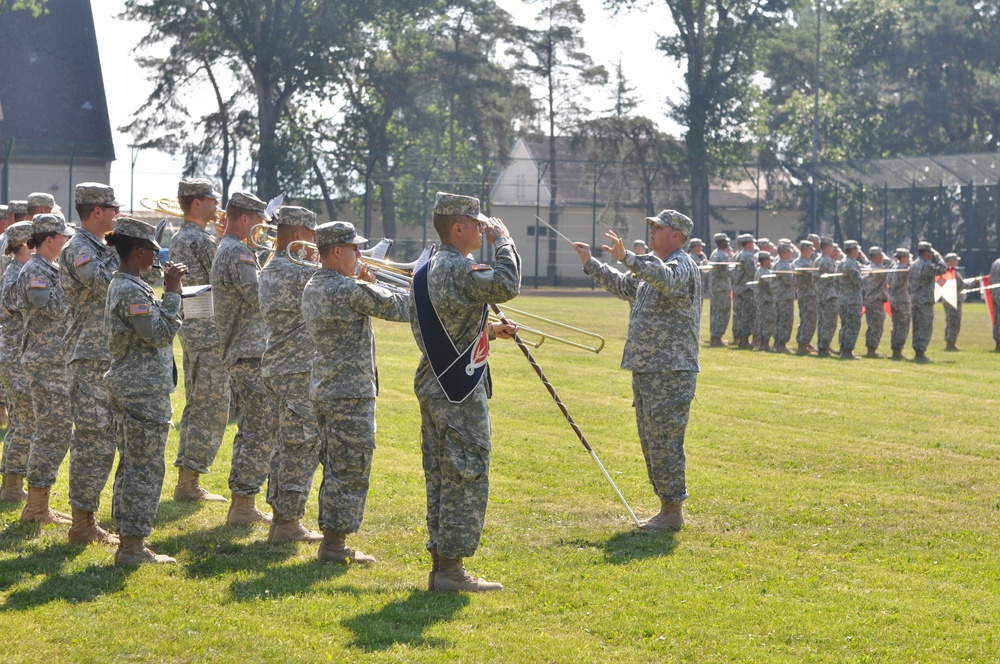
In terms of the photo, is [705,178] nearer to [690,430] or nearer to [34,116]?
[34,116]

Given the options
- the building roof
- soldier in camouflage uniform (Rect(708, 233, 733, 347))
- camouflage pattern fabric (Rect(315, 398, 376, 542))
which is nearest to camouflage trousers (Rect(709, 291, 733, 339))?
soldier in camouflage uniform (Rect(708, 233, 733, 347))

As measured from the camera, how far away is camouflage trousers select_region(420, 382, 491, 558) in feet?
22.7

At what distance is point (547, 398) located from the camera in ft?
52.0

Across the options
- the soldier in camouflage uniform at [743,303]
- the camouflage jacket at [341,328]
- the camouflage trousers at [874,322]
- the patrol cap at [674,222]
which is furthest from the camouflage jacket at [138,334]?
the soldier in camouflage uniform at [743,303]

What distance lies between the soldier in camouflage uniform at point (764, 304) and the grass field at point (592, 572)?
12.0 m

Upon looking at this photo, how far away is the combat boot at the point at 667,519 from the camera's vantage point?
29.3 feet

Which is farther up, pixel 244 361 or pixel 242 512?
pixel 244 361

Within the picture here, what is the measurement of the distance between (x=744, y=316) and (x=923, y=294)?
138 inches

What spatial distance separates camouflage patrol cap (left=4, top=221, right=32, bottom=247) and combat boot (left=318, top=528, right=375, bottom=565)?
3.47 metres

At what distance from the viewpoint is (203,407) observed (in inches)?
373

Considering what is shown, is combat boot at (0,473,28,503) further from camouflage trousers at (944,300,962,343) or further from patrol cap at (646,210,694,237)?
camouflage trousers at (944,300,962,343)

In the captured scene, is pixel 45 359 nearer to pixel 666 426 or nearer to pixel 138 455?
pixel 138 455

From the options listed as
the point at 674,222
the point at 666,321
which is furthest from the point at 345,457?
the point at 674,222

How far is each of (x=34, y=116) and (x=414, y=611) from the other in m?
44.8
